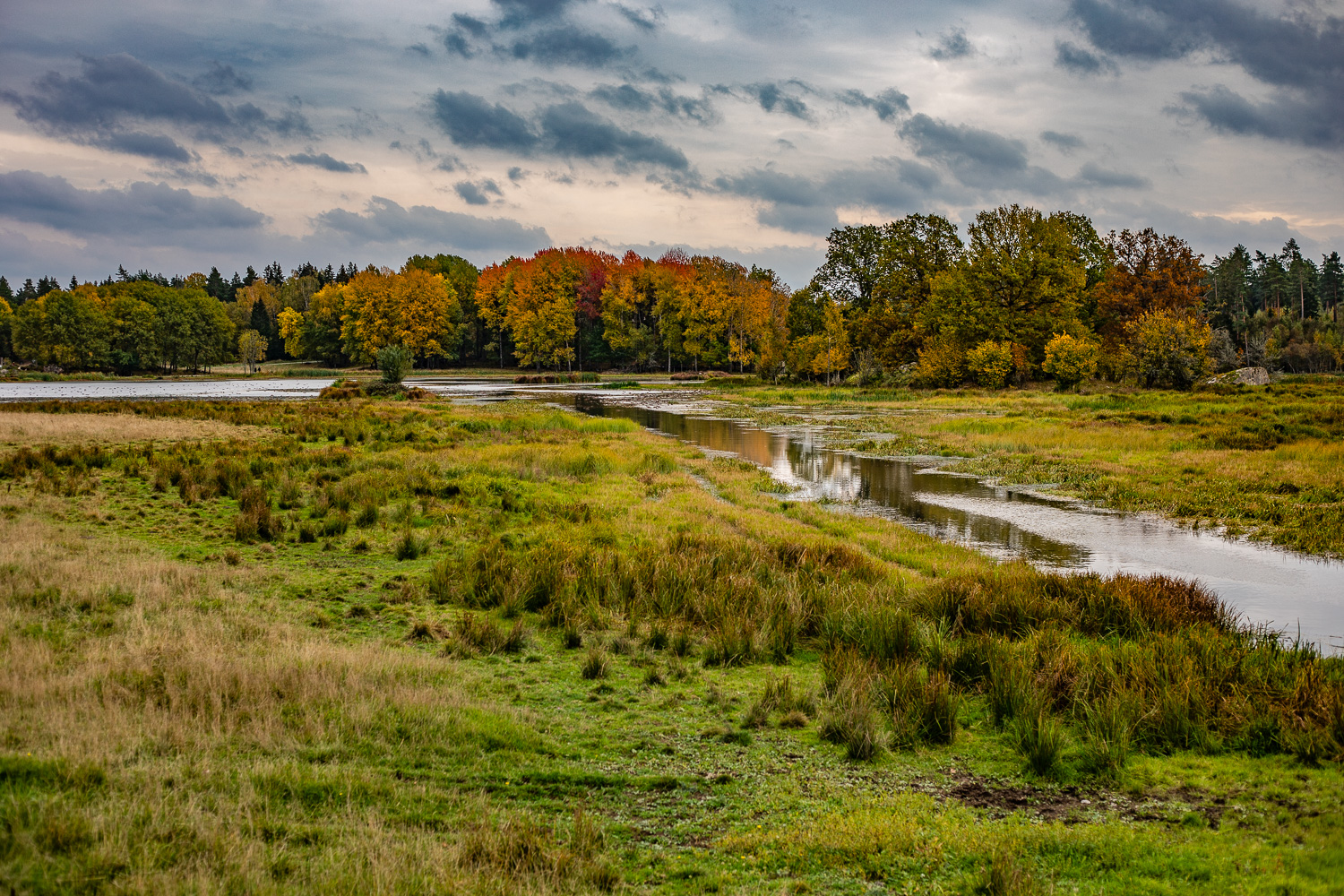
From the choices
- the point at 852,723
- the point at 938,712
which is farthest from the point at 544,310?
the point at 852,723

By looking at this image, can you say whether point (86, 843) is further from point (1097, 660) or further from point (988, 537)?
point (988, 537)

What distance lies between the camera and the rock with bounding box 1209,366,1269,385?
2316 inches

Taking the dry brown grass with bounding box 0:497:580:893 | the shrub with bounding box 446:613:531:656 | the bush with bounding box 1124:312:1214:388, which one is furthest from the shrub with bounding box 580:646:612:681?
the bush with bounding box 1124:312:1214:388

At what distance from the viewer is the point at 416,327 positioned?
108 m

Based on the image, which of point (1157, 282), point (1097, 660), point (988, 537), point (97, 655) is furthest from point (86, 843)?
point (1157, 282)

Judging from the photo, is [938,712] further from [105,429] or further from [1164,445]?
[105,429]

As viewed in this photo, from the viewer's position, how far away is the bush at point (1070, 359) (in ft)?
199

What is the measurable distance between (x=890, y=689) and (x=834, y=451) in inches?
1013

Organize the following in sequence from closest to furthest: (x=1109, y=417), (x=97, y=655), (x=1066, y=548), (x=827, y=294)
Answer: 1. (x=97, y=655)
2. (x=1066, y=548)
3. (x=1109, y=417)
4. (x=827, y=294)

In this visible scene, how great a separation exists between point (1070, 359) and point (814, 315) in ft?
97.8

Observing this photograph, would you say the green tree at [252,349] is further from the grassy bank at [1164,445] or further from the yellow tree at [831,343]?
the grassy bank at [1164,445]

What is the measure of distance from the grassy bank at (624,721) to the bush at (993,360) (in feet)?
181

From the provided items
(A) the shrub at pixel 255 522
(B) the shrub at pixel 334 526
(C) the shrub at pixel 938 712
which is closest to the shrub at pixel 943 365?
(B) the shrub at pixel 334 526

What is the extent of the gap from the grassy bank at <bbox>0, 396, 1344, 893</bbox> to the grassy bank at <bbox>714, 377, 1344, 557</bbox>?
10146 millimetres
